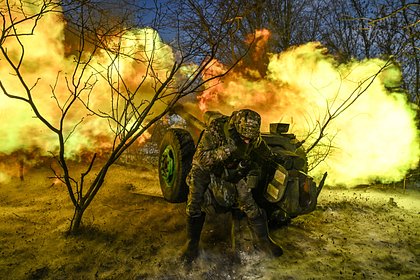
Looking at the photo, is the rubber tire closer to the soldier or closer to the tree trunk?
the soldier

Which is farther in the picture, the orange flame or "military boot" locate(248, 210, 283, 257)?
the orange flame

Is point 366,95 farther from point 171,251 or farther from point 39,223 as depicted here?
point 39,223

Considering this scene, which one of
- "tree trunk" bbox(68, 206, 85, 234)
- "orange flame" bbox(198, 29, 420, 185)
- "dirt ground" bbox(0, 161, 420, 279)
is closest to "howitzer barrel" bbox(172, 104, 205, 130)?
"orange flame" bbox(198, 29, 420, 185)

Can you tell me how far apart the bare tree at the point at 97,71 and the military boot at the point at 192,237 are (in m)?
1.54

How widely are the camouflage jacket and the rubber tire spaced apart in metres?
0.95

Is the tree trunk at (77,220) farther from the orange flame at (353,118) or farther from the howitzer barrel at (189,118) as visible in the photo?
the orange flame at (353,118)

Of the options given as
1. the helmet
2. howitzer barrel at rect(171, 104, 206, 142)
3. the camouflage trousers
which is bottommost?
the camouflage trousers

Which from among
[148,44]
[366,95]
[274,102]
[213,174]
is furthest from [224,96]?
[213,174]

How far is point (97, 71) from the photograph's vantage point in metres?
5.21

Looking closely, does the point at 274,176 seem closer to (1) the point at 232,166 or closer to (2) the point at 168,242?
(1) the point at 232,166

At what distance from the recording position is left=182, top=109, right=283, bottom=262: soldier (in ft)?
12.4

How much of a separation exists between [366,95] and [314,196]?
4906 mm

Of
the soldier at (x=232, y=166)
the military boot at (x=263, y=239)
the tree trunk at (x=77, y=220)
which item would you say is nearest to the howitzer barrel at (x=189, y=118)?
the soldier at (x=232, y=166)

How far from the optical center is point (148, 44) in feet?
25.2
